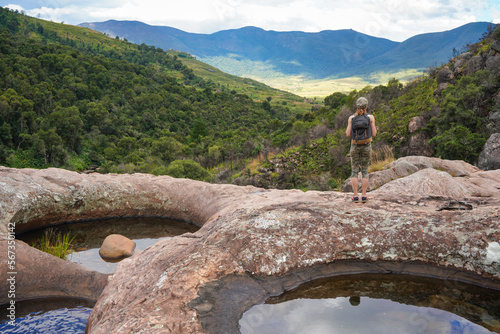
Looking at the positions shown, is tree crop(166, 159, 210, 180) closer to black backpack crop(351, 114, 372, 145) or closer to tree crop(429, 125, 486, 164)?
tree crop(429, 125, 486, 164)

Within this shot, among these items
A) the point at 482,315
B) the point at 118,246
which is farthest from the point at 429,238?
the point at 118,246

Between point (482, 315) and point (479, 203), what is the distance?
3.19 meters

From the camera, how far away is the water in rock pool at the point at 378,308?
13.6ft

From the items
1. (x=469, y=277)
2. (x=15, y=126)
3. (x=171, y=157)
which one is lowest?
(x=171, y=157)

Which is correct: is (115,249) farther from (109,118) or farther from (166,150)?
(109,118)

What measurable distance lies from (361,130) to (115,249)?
6.95 m

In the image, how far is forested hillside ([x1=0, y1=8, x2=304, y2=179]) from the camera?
35844 millimetres

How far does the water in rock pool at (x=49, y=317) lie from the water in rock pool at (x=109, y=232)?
7.42 ft

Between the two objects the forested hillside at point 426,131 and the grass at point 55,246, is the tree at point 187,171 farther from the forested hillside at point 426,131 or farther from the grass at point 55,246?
the grass at point 55,246

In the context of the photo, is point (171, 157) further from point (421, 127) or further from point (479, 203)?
point (479, 203)

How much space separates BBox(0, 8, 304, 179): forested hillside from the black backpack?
1553 cm

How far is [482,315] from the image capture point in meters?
4.36

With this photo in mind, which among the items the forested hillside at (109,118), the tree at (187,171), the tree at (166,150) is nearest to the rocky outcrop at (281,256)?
the tree at (187,171)

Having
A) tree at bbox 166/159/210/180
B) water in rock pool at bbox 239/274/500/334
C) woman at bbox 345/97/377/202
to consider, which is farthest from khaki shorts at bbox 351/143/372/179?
tree at bbox 166/159/210/180
